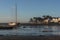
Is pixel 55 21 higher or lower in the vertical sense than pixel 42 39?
lower

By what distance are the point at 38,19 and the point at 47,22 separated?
12.8ft

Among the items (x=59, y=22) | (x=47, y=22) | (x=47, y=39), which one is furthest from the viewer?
(x=59, y=22)

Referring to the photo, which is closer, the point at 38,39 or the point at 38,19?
the point at 38,39

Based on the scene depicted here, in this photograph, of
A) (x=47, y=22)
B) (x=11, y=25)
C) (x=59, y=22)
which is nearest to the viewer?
(x=11, y=25)

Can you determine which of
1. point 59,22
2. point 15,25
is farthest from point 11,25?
point 59,22

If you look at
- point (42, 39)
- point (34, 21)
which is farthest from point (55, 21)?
point (42, 39)

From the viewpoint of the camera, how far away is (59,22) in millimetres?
99250

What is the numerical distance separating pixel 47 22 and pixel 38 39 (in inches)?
2794

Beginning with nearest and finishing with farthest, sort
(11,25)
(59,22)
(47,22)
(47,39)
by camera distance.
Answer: (47,39) → (11,25) → (47,22) → (59,22)

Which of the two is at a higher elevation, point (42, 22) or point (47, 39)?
point (47, 39)

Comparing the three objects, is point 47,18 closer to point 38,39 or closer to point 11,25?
point 11,25

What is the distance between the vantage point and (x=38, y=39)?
22312mm

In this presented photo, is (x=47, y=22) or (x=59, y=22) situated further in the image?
(x=59, y=22)

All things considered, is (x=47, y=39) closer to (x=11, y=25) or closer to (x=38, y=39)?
(x=38, y=39)
